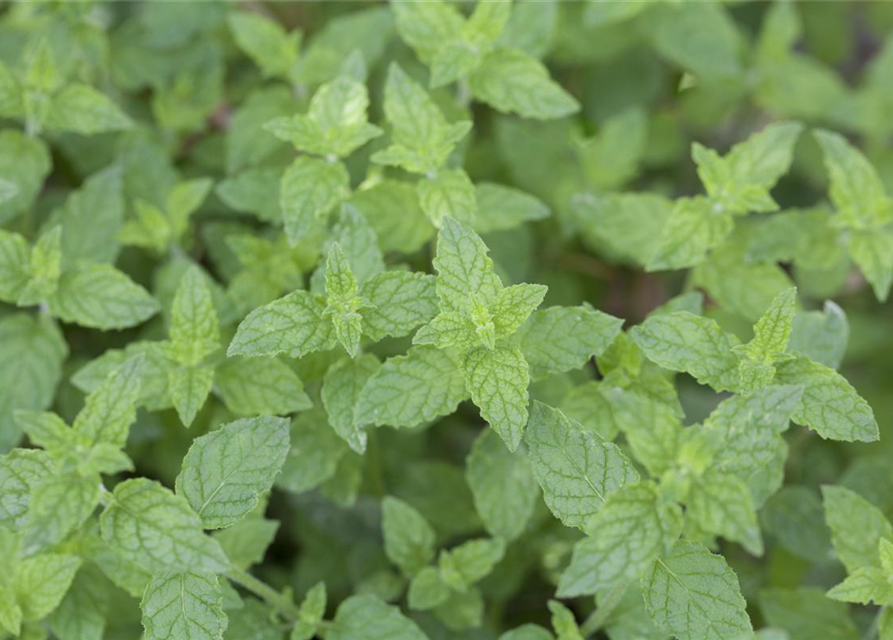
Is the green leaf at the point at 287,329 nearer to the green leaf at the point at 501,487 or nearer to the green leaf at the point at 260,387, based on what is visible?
the green leaf at the point at 260,387

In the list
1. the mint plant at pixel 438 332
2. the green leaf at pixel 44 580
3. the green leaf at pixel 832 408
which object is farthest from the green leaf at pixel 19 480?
the green leaf at pixel 832 408

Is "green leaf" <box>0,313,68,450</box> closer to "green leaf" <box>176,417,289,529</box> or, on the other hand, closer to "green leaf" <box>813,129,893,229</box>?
"green leaf" <box>176,417,289,529</box>

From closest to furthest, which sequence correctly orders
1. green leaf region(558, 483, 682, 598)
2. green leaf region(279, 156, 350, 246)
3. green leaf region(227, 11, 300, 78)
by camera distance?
green leaf region(558, 483, 682, 598) → green leaf region(279, 156, 350, 246) → green leaf region(227, 11, 300, 78)

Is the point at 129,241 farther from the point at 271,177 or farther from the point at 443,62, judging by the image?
the point at 443,62

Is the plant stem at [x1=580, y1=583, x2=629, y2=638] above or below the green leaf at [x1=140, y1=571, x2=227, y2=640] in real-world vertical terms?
below

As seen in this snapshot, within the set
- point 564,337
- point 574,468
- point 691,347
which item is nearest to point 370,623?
point 574,468

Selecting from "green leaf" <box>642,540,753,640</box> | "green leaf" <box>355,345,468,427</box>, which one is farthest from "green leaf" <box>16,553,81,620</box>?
"green leaf" <box>642,540,753,640</box>
